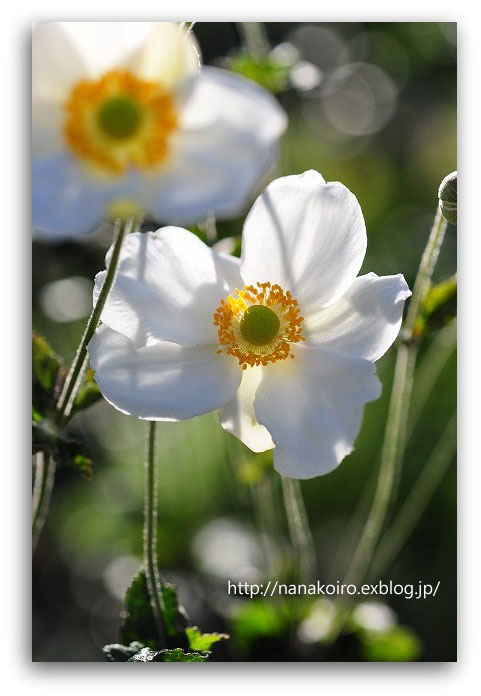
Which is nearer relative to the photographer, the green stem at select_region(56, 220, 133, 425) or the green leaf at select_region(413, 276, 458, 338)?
→ the green stem at select_region(56, 220, 133, 425)

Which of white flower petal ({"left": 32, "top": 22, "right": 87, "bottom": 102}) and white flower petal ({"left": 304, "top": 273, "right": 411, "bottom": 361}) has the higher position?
white flower petal ({"left": 32, "top": 22, "right": 87, "bottom": 102})

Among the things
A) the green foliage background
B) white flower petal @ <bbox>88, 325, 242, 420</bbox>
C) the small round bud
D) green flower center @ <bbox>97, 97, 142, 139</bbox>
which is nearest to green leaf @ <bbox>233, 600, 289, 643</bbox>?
the green foliage background

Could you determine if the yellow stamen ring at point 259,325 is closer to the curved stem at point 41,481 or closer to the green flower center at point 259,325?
the green flower center at point 259,325

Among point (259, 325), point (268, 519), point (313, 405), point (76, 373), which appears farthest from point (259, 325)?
point (268, 519)

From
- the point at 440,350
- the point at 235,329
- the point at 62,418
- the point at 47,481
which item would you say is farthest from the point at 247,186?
the point at 440,350

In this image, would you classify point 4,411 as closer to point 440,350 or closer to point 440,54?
point 440,350

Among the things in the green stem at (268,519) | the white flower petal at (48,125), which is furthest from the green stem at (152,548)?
the white flower petal at (48,125)

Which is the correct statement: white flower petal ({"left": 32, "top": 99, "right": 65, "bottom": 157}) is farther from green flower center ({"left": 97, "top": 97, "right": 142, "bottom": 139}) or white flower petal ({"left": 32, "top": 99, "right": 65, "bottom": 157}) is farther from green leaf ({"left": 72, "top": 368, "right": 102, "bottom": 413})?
green leaf ({"left": 72, "top": 368, "right": 102, "bottom": 413})
